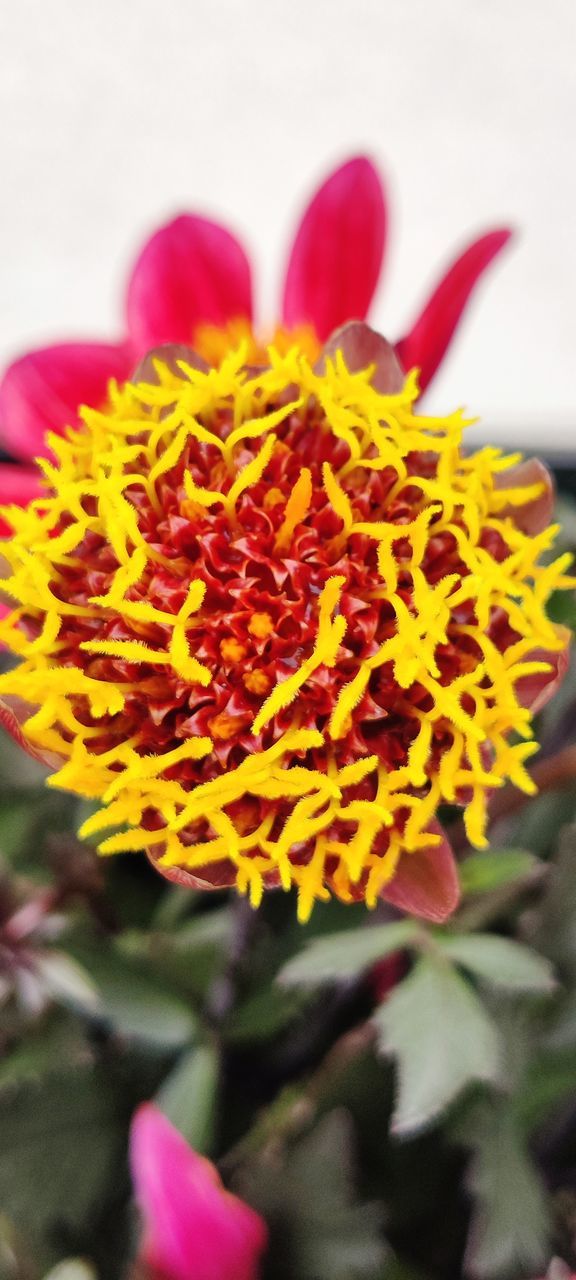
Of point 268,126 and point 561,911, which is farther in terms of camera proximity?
point 268,126

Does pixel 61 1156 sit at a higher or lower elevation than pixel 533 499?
lower

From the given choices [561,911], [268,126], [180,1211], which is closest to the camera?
[180,1211]

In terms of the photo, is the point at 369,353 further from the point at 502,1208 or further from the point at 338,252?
the point at 502,1208

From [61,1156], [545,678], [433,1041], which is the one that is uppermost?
[545,678]

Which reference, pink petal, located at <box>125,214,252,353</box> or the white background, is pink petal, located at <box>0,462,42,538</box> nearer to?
pink petal, located at <box>125,214,252,353</box>

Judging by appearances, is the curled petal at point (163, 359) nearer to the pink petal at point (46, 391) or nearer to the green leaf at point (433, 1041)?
the pink petal at point (46, 391)

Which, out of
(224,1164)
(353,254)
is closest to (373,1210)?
(224,1164)

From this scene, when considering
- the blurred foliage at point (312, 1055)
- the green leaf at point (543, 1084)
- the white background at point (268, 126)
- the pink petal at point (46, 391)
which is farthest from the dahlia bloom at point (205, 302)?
the white background at point (268, 126)

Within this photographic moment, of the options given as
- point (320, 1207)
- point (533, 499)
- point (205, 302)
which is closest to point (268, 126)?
point (205, 302)

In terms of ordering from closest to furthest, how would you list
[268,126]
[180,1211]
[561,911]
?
[180,1211], [561,911], [268,126]
